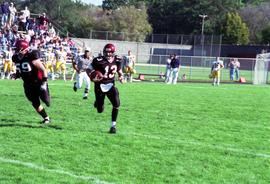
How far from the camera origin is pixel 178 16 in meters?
103

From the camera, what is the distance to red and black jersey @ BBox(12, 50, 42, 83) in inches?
402

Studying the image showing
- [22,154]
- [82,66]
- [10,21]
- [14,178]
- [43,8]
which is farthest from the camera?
[43,8]

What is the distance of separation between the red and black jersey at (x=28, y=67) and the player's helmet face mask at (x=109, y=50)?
→ 1.37 meters

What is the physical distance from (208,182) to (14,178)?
2330mm

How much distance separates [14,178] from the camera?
6285 millimetres

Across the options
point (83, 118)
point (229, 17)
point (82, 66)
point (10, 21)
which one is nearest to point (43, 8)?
point (229, 17)

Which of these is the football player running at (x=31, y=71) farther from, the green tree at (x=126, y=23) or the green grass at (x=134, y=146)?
the green tree at (x=126, y=23)

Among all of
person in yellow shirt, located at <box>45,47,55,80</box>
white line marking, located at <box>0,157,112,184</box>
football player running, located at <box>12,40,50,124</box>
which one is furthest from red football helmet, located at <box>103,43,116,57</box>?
person in yellow shirt, located at <box>45,47,55,80</box>

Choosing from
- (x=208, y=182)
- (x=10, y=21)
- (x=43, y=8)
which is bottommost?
(x=208, y=182)

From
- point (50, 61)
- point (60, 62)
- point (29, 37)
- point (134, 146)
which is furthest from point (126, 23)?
A: point (134, 146)

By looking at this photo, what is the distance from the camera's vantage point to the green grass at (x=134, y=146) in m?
6.69

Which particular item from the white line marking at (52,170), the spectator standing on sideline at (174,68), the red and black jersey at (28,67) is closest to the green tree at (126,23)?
the spectator standing on sideline at (174,68)

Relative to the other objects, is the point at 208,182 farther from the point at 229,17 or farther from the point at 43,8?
the point at 43,8

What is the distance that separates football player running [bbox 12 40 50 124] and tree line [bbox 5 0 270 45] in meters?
75.0
